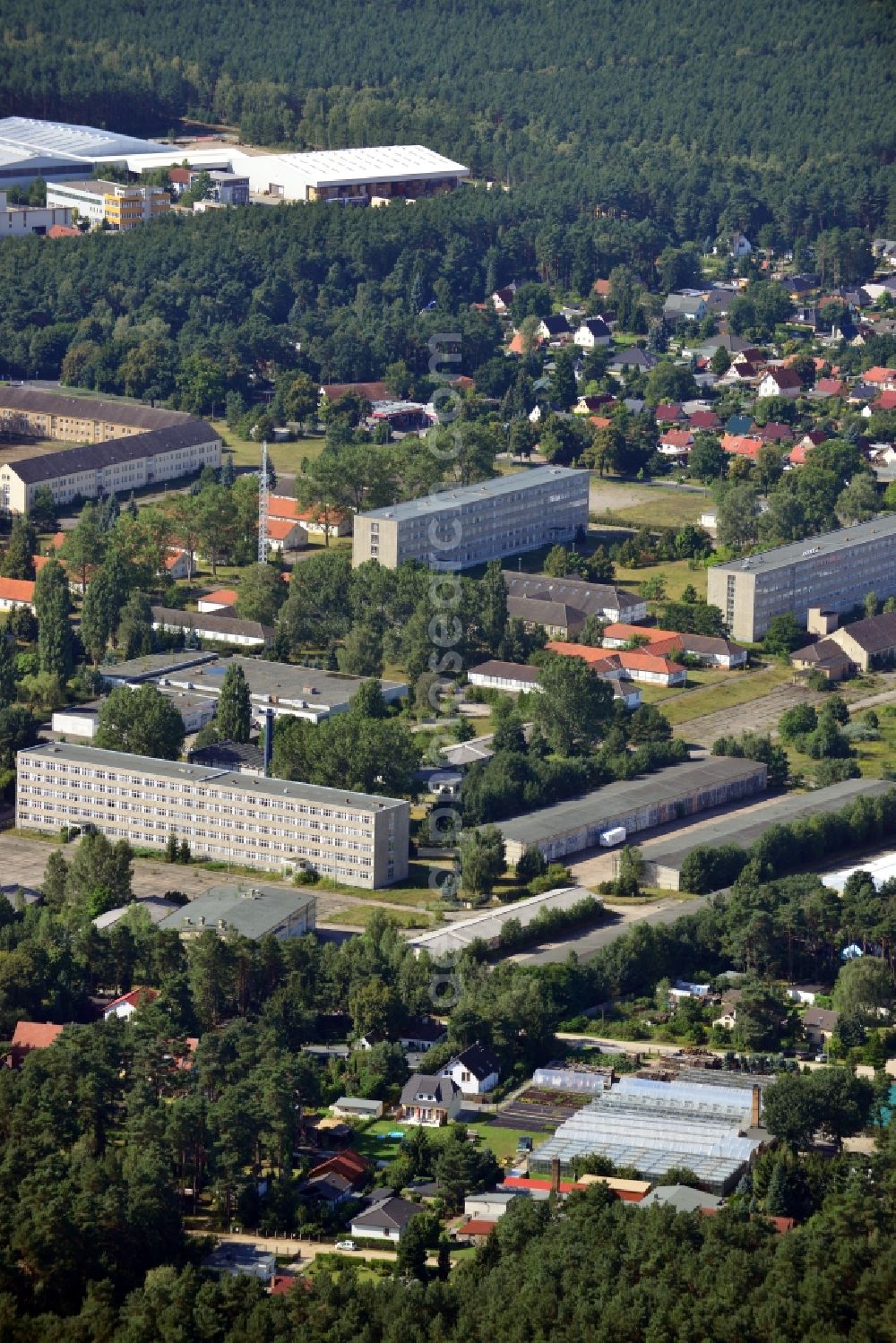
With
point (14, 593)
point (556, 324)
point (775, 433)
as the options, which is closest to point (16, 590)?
point (14, 593)

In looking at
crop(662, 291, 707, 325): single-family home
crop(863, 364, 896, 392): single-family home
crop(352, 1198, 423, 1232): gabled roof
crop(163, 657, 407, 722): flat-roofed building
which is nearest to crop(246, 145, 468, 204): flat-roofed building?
crop(662, 291, 707, 325): single-family home

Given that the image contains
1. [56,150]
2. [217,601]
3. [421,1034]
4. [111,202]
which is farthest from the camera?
[56,150]

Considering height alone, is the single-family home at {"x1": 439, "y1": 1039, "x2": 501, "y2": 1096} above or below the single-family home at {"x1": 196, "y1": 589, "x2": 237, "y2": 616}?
above

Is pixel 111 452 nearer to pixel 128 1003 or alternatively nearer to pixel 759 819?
pixel 759 819

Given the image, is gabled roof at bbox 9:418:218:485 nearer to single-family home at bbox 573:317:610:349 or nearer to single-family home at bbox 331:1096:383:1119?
single-family home at bbox 573:317:610:349

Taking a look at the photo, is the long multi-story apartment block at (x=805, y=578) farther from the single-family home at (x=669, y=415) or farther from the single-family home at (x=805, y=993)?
the single-family home at (x=805, y=993)

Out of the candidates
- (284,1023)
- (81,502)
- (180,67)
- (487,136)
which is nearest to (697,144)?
(487,136)

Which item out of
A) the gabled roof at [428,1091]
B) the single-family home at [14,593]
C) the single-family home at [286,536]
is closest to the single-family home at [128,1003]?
the gabled roof at [428,1091]
